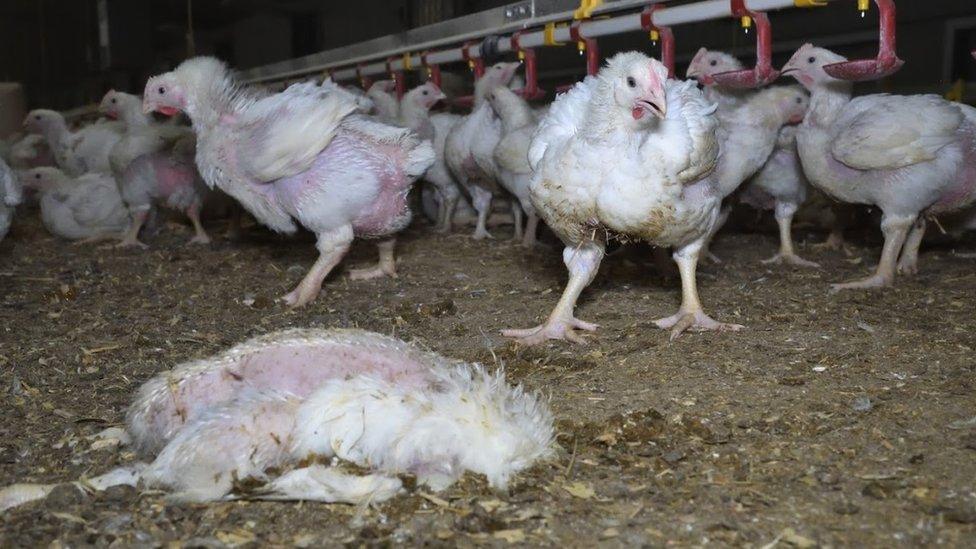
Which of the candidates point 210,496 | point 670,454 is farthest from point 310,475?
point 670,454

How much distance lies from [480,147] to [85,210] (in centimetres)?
314

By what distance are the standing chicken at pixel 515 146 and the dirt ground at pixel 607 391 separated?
1.29ft

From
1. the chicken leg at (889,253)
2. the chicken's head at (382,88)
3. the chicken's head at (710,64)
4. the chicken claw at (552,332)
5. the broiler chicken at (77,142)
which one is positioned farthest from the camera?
the broiler chicken at (77,142)

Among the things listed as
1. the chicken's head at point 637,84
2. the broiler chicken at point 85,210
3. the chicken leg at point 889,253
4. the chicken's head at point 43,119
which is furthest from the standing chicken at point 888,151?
the chicken's head at point 43,119

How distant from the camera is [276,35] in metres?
10.9

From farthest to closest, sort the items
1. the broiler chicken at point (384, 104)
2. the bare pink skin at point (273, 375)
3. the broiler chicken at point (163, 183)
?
1. the broiler chicken at point (384, 104)
2. the broiler chicken at point (163, 183)
3. the bare pink skin at point (273, 375)

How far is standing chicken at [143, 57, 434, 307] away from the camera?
4.88 meters

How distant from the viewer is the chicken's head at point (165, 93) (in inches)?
202

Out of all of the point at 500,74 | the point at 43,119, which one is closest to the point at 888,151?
the point at 500,74

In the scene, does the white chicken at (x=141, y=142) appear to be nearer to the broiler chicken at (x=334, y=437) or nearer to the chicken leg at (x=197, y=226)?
the chicken leg at (x=197, y=226)

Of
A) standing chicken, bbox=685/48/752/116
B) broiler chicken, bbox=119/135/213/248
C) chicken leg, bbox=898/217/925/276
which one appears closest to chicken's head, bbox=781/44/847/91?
standing chicken, bbox=685/48/752/116

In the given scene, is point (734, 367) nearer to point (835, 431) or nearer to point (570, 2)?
point (835, 431)

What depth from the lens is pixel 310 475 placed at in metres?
2.46

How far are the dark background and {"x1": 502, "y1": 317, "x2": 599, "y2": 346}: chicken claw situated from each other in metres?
4.06
